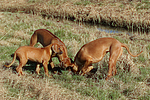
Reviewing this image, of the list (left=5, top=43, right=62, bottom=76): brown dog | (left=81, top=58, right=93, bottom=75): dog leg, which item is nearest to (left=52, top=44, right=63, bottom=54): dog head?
(left=5, top=43, right=62, bottom=76): brown dog

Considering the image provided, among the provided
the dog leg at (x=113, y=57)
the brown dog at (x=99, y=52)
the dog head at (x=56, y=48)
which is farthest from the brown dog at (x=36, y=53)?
the dog leg at (x=113, y=57)

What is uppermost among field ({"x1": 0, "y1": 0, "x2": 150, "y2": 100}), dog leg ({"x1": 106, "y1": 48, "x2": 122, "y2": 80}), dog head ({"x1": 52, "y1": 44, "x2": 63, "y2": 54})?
dog head ({"x1": 52, "y1": 44, "x2": 63, "y2": 54})

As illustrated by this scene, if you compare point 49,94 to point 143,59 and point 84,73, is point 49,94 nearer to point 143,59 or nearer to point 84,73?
point 84,73

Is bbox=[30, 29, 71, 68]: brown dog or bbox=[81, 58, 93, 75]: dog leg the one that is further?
bbox=[30, 29, 71, 68]: brown dog

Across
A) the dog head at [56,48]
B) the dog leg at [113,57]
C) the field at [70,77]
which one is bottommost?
the field at [70,77]

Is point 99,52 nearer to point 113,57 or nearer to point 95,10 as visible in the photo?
point 113,57

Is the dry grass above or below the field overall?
above

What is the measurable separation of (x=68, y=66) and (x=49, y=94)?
143 centimetres

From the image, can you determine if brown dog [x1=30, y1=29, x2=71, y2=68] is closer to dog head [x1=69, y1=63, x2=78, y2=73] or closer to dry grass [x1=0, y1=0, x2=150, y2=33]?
dog head [x1=69, y1=63, x2=78, y2=73]

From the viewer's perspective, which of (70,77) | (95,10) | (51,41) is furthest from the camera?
(95,10)

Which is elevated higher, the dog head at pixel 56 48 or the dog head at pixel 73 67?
the dog head at pixel 56 48

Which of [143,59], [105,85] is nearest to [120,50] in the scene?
[105,85]

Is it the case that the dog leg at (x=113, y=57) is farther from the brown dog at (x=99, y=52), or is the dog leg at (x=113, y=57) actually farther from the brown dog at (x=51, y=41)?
the brown dog at (x=51, y=41)

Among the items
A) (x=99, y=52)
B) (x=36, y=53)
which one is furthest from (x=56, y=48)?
(x=99, y=52)
